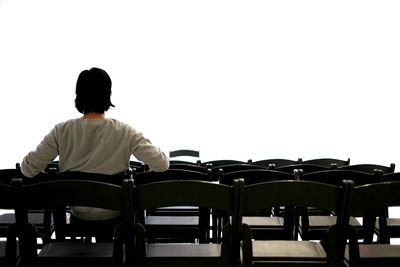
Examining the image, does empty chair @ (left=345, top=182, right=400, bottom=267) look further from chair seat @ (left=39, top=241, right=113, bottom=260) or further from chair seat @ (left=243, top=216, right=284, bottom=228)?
chair seat @ (left=39, top=241, right=113, bottom=260)

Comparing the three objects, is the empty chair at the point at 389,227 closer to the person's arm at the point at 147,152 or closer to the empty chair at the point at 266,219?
the empty chair at the point at 266,219

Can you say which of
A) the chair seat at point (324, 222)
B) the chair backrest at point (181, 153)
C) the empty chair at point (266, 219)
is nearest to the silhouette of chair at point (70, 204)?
the empty chair at point (266, 219)

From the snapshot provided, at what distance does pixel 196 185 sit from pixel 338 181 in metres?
0.93

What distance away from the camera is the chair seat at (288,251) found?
1860 millimetres

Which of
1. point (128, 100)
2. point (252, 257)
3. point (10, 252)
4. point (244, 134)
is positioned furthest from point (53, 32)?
point (252, 257)

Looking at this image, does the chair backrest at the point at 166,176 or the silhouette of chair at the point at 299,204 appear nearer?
the silhouette of chair at the point at 299,204

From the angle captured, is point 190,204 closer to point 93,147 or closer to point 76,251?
point 76,251

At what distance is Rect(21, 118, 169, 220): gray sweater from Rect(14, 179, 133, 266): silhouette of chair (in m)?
0.35

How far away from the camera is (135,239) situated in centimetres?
178

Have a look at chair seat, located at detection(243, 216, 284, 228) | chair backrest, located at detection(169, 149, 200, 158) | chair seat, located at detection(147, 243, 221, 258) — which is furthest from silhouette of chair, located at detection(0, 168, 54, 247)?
chair backrest, located at detection(169, 149, 200, 158)

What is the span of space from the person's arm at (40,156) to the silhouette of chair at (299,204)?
1.11 meters

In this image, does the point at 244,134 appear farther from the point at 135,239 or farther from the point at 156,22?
the point at 135,239

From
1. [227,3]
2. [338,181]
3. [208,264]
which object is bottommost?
[208,264]

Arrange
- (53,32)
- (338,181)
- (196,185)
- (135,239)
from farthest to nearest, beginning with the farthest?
(53,32) → (338,181) → (135,239) → (196,185)
